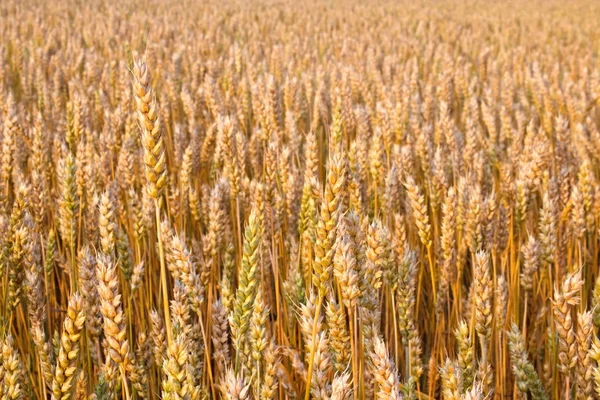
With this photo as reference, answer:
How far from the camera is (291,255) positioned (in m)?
1.84

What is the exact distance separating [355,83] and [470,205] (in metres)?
2.69

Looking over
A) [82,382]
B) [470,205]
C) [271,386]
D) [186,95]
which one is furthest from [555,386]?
[186,95]

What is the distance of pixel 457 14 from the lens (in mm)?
12109

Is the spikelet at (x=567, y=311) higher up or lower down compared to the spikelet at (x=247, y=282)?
lower down

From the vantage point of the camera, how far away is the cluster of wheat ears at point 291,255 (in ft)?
3.35

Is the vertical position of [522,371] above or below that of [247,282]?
below

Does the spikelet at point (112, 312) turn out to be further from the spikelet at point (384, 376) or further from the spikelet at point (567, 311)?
the spikelet at point (567, 311)

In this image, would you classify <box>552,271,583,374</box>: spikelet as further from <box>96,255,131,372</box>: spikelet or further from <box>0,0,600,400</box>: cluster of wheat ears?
<box>96,255,131,372</box>: spikelet

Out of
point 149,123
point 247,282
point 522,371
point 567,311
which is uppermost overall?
point 149,123

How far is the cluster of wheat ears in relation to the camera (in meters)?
1.02

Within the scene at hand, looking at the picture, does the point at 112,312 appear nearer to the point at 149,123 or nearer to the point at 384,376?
the point at 149,123

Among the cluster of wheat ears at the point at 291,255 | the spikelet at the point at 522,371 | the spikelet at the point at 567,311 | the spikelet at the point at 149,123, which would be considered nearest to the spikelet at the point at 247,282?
the cluster of wheat ears at the point at 291,255

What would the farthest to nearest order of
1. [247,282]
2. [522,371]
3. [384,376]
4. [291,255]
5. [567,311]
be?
[291,255]
[522,371]
[567,311]
[247,282]
[384,376]

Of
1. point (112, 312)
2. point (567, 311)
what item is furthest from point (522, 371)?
point (112, 312)
